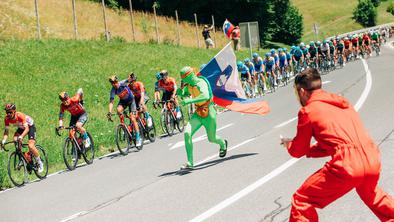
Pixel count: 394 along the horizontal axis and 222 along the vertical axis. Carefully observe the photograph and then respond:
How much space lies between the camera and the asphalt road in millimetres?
8133

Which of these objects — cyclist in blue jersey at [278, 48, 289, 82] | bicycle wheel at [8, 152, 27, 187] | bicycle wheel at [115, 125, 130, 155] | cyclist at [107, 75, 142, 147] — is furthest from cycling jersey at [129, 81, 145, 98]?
cyclist in blue jersey at [278, 48, 289, 82]

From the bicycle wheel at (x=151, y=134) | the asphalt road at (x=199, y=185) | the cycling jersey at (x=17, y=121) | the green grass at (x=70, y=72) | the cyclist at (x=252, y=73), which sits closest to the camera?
the asphalt road at (x=199, y=185)

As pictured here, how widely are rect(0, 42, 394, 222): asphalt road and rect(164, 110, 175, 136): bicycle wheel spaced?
1071 millimetres

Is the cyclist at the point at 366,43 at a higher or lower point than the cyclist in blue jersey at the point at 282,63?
higher

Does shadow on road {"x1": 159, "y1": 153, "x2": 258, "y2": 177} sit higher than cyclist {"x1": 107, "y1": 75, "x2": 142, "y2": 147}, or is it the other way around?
cyclist {"x1": 107, "y1": 75, "x2": 142, "y2": 147}

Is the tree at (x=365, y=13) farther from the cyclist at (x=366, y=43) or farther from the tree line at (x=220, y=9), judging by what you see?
the cyclist at (x=366, y=43)

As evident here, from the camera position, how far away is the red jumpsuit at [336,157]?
4902 mm

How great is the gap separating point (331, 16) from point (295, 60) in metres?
93.5

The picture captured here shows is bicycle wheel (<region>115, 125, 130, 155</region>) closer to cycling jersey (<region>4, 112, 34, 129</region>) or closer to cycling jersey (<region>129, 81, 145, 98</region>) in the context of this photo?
cycling jersey (<region>129, 81, 145, 98</region>)

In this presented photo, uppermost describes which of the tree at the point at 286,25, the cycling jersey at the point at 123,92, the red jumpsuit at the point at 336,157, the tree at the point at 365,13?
the tree at the point at 365,13

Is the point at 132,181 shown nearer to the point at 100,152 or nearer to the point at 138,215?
the point at 138,215

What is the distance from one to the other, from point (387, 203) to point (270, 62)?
2436 cm

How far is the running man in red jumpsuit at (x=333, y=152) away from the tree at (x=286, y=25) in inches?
2882

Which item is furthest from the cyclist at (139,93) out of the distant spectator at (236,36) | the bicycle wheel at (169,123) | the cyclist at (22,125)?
the distant spectator at (236,36)
